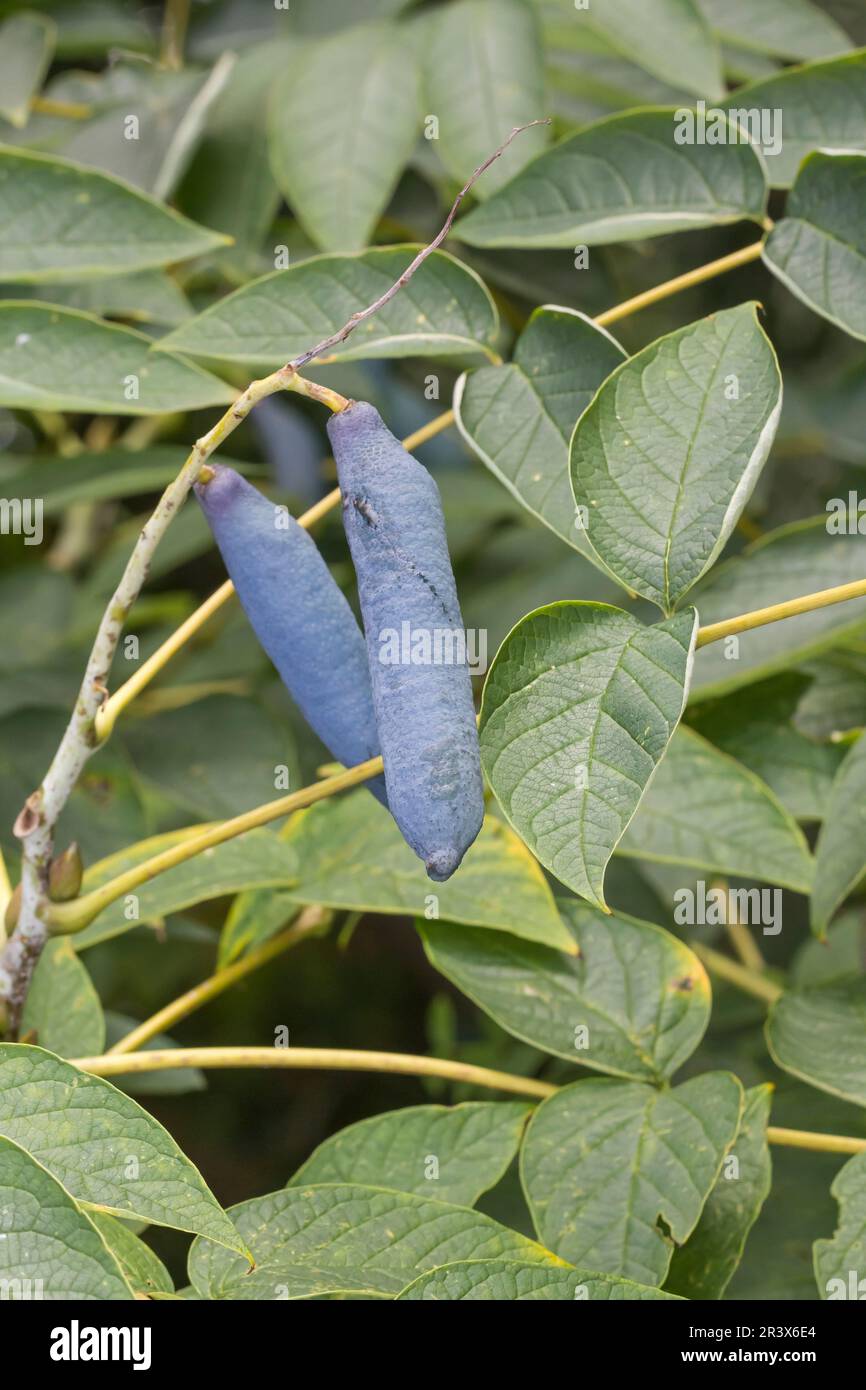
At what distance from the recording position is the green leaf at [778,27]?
44.8 inches

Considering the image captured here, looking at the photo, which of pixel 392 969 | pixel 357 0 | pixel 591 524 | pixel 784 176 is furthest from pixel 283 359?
pixel 392 969

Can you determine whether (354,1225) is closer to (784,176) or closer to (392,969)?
(784,176)

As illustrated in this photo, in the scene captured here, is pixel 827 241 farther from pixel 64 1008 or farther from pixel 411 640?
pixel 64 1008

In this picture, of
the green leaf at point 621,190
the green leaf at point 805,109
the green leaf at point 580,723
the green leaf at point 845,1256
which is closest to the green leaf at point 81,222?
the green leaf at point 621,190

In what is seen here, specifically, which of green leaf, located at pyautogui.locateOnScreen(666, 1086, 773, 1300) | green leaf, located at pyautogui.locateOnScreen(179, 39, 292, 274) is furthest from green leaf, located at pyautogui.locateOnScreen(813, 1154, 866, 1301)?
green leaf, located at pyautogui.locateOnScreen(179, 39, 292, 274)

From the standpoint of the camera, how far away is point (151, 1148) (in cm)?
60

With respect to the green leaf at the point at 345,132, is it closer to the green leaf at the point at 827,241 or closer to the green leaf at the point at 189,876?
the green leaf at the point at 827,241

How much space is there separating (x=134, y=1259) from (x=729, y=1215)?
1.08ft

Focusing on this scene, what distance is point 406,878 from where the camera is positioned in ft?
2.76

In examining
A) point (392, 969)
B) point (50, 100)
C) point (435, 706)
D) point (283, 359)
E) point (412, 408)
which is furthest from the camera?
point (392, 969)

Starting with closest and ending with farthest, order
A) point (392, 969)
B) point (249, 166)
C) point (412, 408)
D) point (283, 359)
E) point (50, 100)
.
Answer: point (283, 359), point (249, 166), point (50, 100), point (412, 408), point (392, 969)

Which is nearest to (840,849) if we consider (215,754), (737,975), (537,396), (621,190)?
(737,975)

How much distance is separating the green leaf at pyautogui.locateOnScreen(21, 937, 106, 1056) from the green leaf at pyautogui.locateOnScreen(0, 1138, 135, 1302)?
0.25 metres
